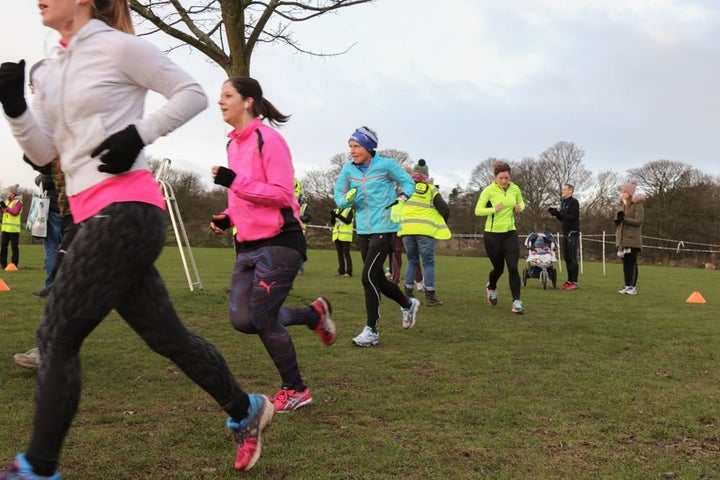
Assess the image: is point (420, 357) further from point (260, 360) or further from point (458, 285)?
point (458, 285)

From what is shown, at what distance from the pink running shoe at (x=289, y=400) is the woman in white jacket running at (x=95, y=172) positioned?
1.32m

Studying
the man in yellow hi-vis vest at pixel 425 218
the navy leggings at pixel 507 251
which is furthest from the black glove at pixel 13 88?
the man in yellow hi-vis vest at pixel 425 218

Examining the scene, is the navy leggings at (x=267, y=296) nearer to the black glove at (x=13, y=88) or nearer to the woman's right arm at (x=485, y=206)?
the black glove at (x=13, y=88)

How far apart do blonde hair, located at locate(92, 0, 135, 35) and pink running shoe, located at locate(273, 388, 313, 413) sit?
7.02ft

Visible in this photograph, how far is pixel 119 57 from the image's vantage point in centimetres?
239

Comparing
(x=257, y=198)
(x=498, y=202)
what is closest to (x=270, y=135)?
(x=257, y=198)

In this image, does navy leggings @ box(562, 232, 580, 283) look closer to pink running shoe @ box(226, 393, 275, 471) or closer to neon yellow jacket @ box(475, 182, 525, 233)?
neon yellow jacket @ box(475, 182, 525, 233)

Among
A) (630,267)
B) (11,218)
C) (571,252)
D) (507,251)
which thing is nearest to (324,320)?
(507,251)

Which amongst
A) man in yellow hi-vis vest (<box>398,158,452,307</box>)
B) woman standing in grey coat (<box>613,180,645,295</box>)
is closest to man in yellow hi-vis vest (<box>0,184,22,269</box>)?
man in yellow hi-vis vest (<box>398,158,452,307</box>)

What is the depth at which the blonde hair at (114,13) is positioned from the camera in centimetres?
253

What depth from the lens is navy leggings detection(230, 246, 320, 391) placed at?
3.66m

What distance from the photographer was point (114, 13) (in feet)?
8.45

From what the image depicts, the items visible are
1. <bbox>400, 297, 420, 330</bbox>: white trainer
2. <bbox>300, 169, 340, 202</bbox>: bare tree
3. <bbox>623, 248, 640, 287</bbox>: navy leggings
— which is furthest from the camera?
<bbox>300, 169, 340, 202</bbox>: bare tree

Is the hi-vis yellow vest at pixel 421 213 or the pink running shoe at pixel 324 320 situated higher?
the hi-vis yellow vest at pixel 421 213
